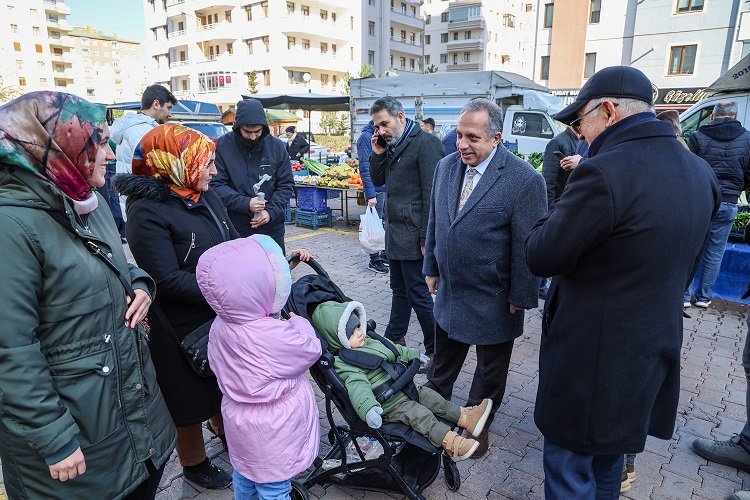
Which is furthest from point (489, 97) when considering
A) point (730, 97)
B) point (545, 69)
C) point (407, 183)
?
point (545, 69)

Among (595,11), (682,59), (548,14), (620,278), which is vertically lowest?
(620,278)

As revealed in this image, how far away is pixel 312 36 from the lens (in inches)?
1709

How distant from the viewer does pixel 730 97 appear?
791cm

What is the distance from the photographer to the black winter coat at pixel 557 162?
517cm

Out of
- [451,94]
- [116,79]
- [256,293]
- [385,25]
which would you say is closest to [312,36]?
[385,25]

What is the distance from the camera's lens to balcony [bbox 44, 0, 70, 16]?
76.6m

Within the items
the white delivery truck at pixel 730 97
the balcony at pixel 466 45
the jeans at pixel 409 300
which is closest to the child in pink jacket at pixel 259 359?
the jeans at pixel 409 300

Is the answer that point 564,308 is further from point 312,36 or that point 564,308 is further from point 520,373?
point 312,36

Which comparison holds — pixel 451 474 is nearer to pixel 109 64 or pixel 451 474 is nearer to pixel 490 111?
pixel 490 111

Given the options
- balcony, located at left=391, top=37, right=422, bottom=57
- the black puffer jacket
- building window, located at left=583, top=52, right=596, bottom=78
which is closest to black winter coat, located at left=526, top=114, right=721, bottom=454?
the black puffer jacket

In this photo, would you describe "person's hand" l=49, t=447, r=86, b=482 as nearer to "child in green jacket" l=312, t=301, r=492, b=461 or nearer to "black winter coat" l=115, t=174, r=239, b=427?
"black winter coat" l=115, t=174, r=239, b=427

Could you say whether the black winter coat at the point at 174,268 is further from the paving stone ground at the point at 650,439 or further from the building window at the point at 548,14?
the building window at the point at 548,14

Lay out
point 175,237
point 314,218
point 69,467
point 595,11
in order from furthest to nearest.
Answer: point 595,11
point 314,218
point 175,237
point 69,467

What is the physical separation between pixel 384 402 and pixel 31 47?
8227 cm
